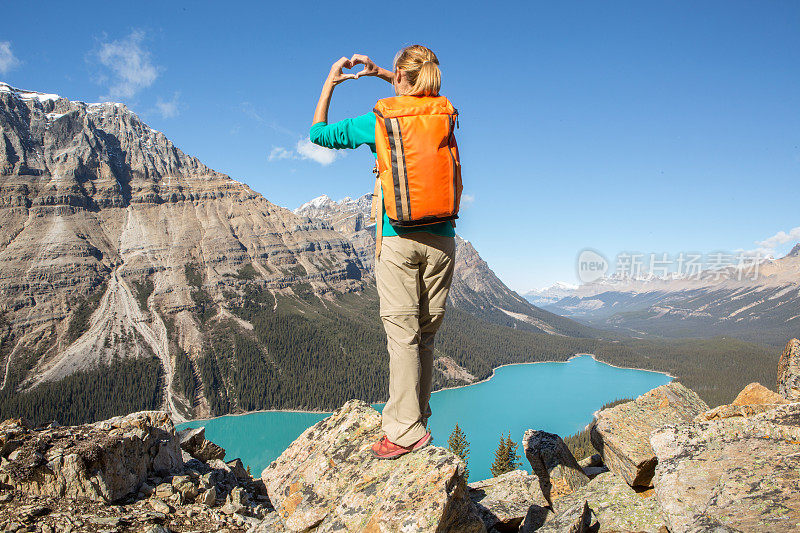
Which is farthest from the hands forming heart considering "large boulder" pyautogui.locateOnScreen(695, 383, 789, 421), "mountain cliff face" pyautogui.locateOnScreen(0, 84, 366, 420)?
"mountain cliff face" pyautogui.locateOnScreen(0, 84, 366, 420)

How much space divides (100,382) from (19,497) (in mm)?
147671

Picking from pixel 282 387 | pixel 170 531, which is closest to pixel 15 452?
pixel 170 531

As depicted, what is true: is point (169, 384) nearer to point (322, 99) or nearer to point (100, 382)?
point (100, 382)

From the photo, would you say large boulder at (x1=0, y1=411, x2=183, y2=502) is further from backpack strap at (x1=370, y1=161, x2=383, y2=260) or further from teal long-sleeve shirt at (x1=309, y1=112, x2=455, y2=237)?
teal long-sleeve shirt at (x1=309, y1=112, x2=455, y2=237)

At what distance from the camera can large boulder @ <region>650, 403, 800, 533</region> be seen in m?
4.10

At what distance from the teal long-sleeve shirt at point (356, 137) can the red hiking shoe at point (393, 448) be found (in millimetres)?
1907

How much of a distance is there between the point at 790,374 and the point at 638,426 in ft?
8.45

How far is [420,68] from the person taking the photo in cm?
403

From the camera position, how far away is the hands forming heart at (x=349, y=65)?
14.1 feet

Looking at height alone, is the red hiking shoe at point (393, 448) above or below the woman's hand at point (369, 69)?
below

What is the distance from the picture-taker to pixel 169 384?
136000 mm

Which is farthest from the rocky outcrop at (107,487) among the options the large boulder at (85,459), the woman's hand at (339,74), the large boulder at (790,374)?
the large boulder at (790,374)

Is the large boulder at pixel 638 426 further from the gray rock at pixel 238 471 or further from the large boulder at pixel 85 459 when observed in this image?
the large boulder at pixel 85 459

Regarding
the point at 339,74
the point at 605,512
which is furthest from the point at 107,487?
the point at 605,512
